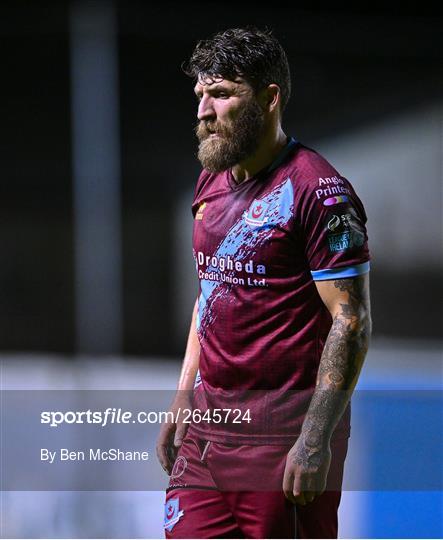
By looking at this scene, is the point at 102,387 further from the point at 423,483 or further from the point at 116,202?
the point at 423,483

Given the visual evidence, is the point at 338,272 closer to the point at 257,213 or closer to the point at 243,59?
the point at 257,213

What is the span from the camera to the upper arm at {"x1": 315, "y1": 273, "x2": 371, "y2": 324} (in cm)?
190

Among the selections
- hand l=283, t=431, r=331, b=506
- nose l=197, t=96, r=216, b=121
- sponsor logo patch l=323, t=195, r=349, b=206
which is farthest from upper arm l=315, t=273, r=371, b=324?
nose l=197, t=96, r=216, b=121

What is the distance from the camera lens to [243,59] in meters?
2.08

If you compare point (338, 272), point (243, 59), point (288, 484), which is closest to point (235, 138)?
point (243, 59)

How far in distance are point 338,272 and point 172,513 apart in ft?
2.63

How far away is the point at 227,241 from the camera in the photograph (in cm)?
206

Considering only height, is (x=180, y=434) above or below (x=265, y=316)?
below

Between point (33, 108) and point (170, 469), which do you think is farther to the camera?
point (33, 108)

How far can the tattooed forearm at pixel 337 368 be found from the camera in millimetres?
1896

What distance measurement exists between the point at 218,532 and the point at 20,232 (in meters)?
3.80

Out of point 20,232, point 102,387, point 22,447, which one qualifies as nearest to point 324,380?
point 22,447

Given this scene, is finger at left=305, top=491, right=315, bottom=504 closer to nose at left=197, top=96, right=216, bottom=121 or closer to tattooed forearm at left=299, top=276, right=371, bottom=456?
tattooed forearm at left=299, top=276, right=371, bottom=456

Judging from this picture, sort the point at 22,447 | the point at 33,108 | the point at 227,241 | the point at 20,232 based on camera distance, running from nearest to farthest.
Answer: the point at 227,241
the point at 22,447
the point at 33,108
the point at 20,232
